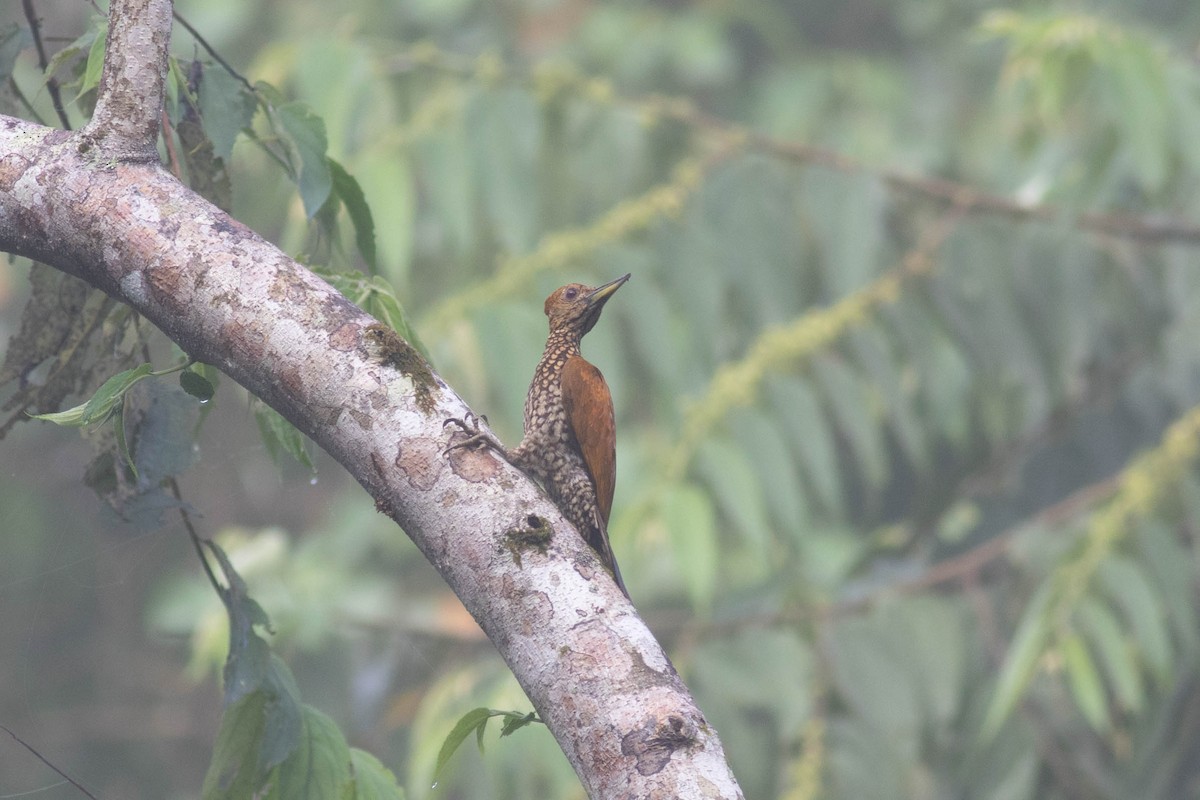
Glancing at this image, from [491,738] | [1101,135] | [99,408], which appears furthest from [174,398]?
[1101,135]

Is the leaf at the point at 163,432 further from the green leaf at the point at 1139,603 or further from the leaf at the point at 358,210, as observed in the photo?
the green leaf at the point at 1139,603

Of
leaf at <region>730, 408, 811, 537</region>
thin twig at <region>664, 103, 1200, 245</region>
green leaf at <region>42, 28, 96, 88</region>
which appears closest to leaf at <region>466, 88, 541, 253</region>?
thin twig at <region>664, 103, 1200, 245</region>

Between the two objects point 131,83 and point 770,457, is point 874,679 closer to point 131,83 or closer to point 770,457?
point 770,457

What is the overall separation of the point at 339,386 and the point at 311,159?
1.61ft

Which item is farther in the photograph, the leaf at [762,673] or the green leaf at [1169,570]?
the leaf at [762,673]

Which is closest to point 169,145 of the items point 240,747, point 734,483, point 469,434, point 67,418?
point 67,418

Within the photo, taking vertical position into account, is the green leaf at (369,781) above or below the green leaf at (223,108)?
below

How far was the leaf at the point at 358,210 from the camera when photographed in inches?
79.1

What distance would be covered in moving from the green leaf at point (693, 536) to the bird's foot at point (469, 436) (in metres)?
2.03

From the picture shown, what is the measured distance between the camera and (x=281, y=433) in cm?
181

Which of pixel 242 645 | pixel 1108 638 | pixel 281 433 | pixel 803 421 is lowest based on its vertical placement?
pixel 242 645

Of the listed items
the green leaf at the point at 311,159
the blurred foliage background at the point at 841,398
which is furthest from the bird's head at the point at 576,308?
the green leaf at the point at 311,159

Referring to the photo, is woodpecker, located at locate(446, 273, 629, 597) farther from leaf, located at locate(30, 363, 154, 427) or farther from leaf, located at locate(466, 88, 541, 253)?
leaf, located at locate(466, 88, 541, 253)

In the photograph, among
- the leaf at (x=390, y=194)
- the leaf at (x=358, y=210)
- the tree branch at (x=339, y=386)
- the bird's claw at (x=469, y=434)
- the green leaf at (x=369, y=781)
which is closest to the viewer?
the tree branch at (x=339, y=386)
